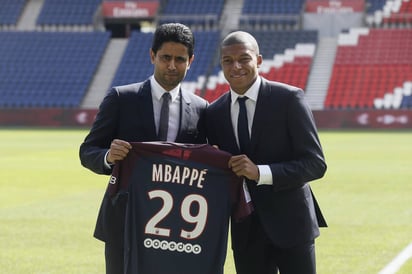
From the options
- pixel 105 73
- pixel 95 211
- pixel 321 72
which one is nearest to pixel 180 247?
pixel 95 211

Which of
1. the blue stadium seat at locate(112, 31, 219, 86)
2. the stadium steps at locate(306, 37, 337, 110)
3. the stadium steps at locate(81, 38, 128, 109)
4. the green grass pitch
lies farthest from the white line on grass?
the blue stadium seat at locate(112, 31, 219, 86)

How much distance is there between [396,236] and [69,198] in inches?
235

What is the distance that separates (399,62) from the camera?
41969mm

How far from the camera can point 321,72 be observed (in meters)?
42.4

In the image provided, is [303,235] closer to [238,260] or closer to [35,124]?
[238,260]

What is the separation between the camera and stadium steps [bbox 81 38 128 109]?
42.8 m

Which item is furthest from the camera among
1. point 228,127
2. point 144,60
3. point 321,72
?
point 144,60

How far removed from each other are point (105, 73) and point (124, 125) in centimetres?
4062

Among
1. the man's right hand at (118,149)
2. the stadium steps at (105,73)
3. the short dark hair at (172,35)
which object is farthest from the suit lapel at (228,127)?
the stadium steps at (105,73)

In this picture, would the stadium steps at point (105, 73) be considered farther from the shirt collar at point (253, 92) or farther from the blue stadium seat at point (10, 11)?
the shirt collar at point (253, 92)

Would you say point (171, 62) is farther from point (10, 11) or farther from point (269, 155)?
point (10, 11)

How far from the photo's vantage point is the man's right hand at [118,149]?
501 cm

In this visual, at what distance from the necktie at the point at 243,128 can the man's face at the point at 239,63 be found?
0.13 metres

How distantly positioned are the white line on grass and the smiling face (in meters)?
3.79
